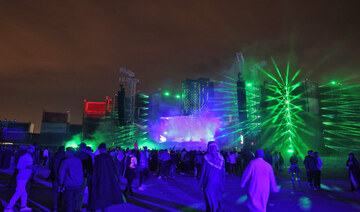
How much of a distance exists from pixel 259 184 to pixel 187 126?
179 ft

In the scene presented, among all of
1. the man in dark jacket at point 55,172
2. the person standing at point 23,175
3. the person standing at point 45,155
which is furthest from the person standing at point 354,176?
the person standing at point 45,155

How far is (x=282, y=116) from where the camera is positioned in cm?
3155

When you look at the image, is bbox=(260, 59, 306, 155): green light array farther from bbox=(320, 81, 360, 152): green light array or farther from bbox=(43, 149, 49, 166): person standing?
bbox=(43, 149, 49, 166): person standing

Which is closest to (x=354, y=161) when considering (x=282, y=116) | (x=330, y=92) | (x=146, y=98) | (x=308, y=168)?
(x=308, y=168)

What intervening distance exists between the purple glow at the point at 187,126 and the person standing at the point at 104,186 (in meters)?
51.9

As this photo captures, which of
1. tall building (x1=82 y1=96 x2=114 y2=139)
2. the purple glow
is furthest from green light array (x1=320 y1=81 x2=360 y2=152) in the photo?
tall building (x1=82 y1=96 x2=114 y2=139)

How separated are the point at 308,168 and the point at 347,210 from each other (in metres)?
4.50

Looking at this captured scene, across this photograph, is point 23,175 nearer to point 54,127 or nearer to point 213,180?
point 213,180

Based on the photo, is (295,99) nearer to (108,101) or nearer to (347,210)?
(347,210)

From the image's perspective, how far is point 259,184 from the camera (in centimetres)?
449

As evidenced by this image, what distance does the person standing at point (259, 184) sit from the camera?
4430mm

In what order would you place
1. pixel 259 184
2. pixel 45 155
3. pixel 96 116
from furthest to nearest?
pixel 96 116, pixel 45 155, pixel 259 184

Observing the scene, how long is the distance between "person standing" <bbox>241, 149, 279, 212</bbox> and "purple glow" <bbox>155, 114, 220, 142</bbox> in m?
52.7

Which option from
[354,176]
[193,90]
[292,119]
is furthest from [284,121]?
[193,90]
